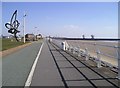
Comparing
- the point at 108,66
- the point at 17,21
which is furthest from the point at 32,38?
the point at 108,66

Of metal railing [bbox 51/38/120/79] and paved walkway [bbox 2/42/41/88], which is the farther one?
metal railing [bbox 51/38/120/79]

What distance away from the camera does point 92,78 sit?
1119cm

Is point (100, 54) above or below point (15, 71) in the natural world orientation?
above

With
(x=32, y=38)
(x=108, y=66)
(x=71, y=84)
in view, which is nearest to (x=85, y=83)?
(x=71, y=84)

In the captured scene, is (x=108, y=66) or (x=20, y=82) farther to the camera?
(x=108, y=66)

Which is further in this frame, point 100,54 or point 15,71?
point 100,54

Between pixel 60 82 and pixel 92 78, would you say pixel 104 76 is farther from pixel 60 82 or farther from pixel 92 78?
pixel 60 82

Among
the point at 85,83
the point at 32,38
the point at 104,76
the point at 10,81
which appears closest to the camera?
the point at 85,83

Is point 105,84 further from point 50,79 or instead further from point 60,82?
point 50,79

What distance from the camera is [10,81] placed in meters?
10.8

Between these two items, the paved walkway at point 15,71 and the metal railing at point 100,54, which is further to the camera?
the metal railing at point 100,54

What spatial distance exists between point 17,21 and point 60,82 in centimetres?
7355

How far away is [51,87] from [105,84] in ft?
6.52

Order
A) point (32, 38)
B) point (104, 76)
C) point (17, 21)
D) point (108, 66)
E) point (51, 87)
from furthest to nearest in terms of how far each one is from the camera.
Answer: point (32, 38) → point (17, 21) → point (108, 66) → point (104, 76) → point (51, 87)
